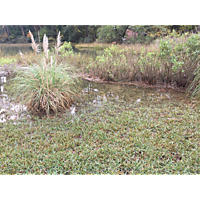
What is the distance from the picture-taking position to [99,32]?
18.3 metres

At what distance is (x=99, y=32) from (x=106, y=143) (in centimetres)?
1796

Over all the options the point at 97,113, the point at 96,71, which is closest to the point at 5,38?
the point at 96,71

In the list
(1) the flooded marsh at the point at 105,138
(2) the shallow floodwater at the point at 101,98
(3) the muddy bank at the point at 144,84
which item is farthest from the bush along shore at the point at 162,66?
(1) the flooded marsh at the point at 105,138

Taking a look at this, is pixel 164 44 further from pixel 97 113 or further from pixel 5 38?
pixel 5 38

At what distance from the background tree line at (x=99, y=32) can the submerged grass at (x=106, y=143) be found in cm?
1038

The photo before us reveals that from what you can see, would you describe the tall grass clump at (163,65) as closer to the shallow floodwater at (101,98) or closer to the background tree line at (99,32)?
the shallow floodwater at (101,98)

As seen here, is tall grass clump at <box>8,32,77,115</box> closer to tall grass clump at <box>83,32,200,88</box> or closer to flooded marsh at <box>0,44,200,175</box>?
flooded marsh at <box>0,44,200,175</box>

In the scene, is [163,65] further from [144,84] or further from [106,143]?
[106,143]

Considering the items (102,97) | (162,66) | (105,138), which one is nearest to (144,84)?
(162,66)

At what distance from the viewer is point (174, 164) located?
88.7 inches

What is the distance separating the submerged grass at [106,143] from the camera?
2199mm

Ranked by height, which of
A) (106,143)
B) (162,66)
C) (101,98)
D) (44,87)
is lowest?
(106,143)

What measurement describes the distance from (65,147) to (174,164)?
175 cm

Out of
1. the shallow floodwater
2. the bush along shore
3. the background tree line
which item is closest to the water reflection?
the shallow floodwater
